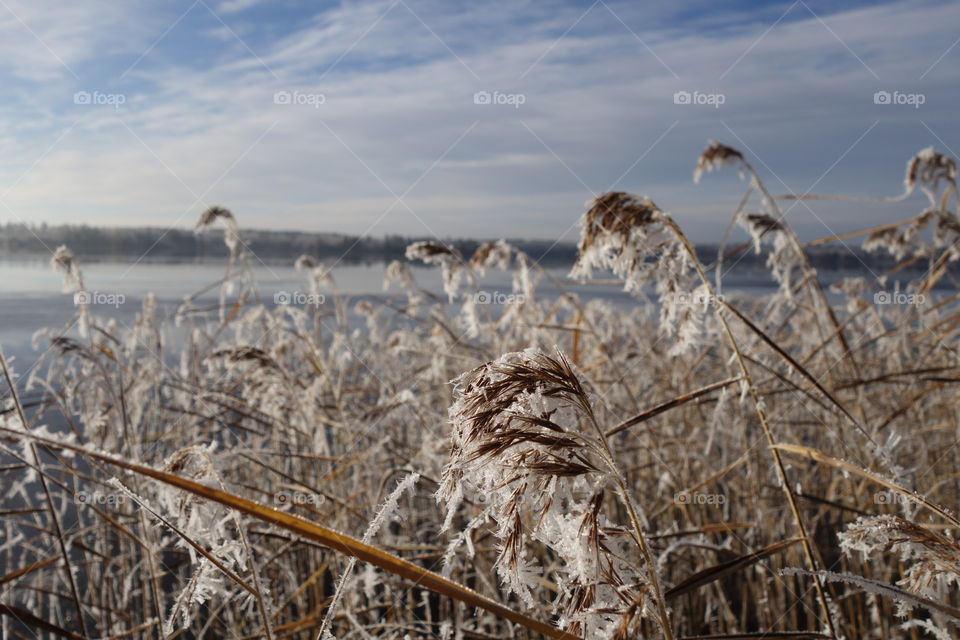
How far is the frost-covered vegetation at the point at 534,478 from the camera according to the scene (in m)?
0.90

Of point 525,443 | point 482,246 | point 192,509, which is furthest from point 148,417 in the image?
point 525,443

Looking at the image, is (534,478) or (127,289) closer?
(534,478)

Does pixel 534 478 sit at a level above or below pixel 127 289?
Answer: below

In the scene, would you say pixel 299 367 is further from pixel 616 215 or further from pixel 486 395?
pixel 486 395

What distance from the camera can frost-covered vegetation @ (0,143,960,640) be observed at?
2.96 feet

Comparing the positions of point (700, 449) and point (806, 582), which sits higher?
point (700, 449)

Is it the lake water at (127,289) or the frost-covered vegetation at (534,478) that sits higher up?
the lake water at (127,289)

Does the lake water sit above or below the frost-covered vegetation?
above

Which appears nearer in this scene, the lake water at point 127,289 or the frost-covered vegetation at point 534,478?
the frost-covered vegetation at point 534,478

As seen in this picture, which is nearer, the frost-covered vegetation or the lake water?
the frost-covered vegetation

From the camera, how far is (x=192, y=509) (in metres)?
1.32

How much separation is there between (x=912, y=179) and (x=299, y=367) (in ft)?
14.8

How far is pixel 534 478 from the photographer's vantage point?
879 mm

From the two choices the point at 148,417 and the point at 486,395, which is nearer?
the point at 486,395
